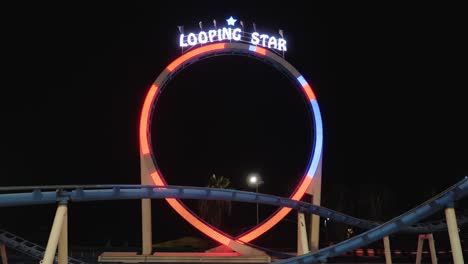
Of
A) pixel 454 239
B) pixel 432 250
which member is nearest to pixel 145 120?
pixel 432 250

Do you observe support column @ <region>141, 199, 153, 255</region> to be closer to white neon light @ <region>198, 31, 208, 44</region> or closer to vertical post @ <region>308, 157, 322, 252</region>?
vertical post @ <region>308, 157, 322, 252</region>

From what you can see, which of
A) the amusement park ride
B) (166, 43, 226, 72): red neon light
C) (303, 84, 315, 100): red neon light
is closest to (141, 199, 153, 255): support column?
the amusement park ride

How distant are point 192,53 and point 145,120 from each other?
5.66 m

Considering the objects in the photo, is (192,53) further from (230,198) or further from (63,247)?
(63,247)

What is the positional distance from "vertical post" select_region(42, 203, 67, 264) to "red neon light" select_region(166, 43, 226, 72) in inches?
688

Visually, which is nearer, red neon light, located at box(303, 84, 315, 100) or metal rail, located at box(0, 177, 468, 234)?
metal rail, located at box(0, 177, 468, 234)

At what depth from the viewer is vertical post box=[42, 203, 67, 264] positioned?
13.8m

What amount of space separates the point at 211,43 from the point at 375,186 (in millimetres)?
26041

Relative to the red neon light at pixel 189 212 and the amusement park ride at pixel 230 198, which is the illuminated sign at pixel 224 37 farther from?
the red neon light at pixel 189 212

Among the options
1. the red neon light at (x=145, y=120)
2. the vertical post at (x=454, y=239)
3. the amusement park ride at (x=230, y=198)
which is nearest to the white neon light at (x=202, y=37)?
the amusement park ride at (x=230, y=198)

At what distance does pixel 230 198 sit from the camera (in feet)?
72.3

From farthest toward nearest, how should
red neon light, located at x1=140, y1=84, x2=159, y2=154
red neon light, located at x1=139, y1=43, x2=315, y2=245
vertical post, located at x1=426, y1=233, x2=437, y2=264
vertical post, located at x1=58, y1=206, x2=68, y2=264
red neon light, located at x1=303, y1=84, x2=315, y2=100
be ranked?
red neon light, located at x1=303, y1=84, x2=315, y2=100 < red neon light, located at x1=140, y1=84, x2=159, y2=154 < red neon light, located at x1=139, y1=43, x2=315, y2=245 < vertical post, located at x1=426, y1=233, x2=437, y2=264 < vertical post, located at x1=58, y1=206, x2=68, y2=264

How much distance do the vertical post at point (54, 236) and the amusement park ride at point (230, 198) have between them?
0.03m

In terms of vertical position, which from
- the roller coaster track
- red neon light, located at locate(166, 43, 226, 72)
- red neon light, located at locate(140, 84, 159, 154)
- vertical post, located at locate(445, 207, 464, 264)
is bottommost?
vertical post, located at locate(445, 207, 464, 264)
